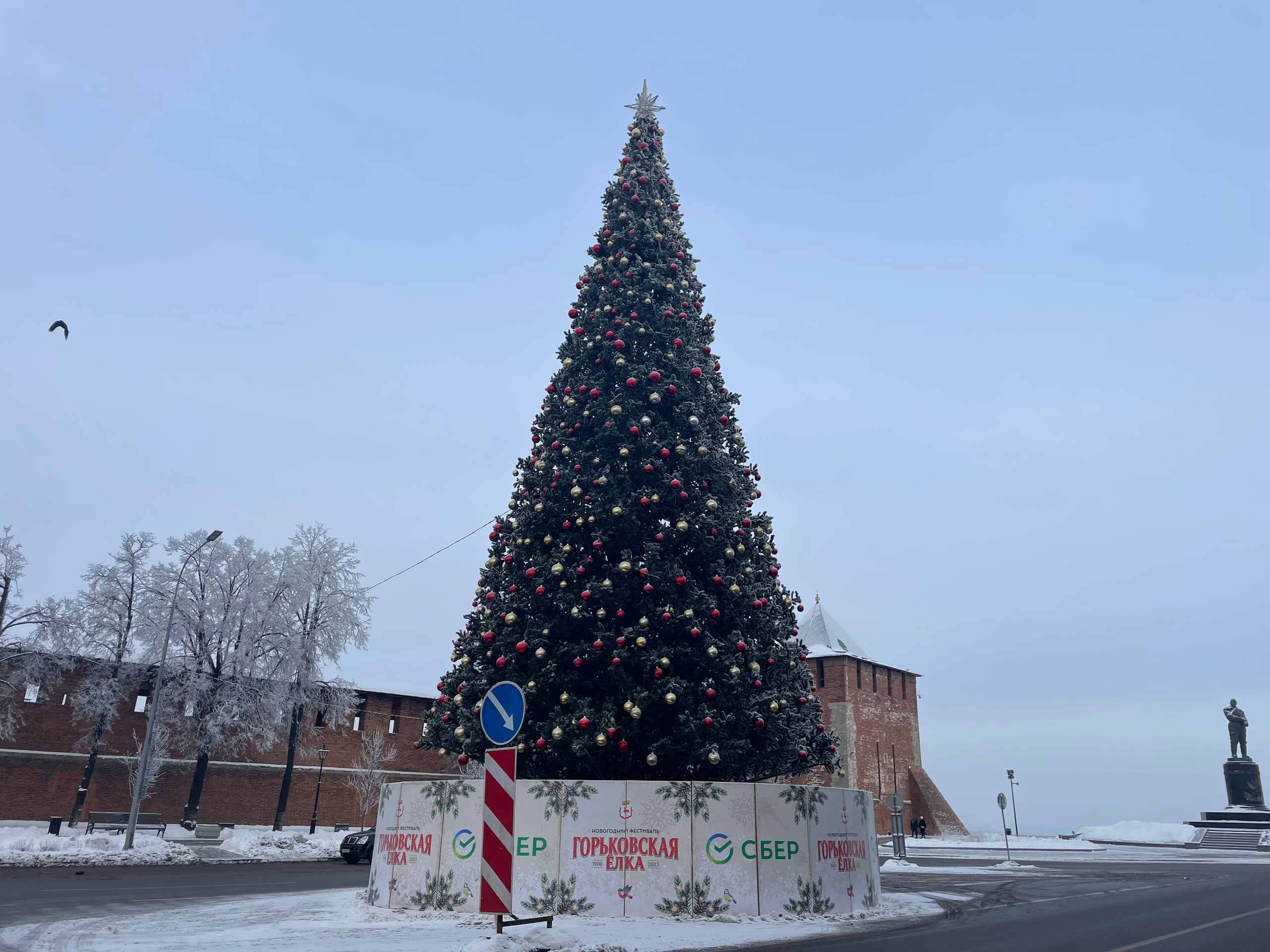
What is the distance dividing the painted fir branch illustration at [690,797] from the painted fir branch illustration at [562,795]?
91 centimetres

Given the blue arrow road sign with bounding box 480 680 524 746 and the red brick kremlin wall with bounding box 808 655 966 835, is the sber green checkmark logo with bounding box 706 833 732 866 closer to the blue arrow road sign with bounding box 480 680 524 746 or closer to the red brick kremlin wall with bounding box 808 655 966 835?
the blue arrow road sign with bounding box 480 680 524 746

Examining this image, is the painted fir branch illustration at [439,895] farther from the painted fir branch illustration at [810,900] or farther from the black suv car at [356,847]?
the black suv car at [356,847]

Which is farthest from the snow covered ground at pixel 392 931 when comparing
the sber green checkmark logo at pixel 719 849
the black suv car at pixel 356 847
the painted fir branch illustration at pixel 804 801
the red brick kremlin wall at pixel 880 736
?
the red brick kremlin wall at pixel 880 736

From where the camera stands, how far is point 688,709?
1161 cm

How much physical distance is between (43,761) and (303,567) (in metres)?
11.9

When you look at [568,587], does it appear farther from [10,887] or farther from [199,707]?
[199,707]

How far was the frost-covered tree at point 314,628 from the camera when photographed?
36344mm

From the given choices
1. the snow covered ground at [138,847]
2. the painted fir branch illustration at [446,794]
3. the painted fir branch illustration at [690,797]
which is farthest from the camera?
the snow covered ground at [138,847]

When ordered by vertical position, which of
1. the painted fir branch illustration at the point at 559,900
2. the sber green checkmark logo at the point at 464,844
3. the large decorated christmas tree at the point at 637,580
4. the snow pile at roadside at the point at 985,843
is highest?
the large decorated christmas tree at the point at 637,580

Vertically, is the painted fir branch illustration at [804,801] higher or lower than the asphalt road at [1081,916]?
higher

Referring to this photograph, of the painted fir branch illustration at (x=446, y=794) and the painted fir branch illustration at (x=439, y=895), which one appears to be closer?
the painted fir branch illustration at (x=439, y=895)

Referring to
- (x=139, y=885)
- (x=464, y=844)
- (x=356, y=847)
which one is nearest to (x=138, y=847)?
(x=356, y=847)

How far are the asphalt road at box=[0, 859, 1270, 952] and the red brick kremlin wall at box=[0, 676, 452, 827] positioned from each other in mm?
14261

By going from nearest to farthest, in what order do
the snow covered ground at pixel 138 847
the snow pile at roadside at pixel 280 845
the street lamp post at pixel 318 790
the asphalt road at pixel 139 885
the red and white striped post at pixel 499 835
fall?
the red and white striped post at pixel 499 835, the asphalt road at pixel 139 885, the snow covered ground at pixel 138 847, the snow pile at roadside at pixel 280 845, the street lamp post at pixel 318 790
